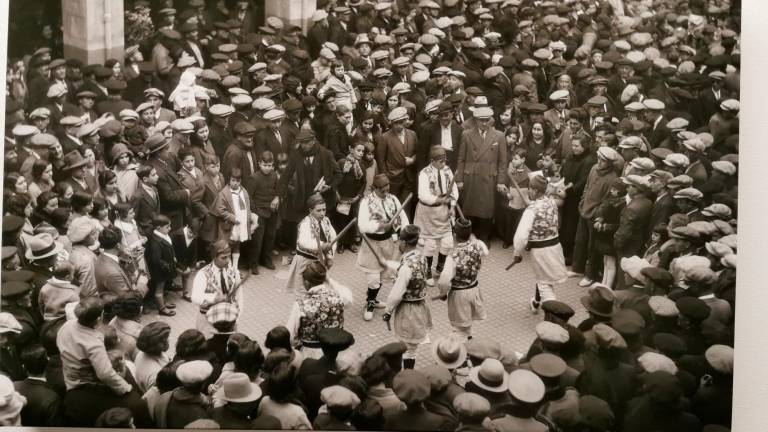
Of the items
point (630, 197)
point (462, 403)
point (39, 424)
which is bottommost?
point (39, 424)

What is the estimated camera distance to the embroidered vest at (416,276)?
15.7ft

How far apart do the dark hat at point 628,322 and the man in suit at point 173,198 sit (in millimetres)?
2355

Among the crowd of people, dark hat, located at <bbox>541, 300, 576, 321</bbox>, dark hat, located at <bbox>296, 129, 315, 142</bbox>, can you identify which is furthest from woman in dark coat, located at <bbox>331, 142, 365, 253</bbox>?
dark hat, located at <bbox>541, 300, 576, 321</bbox>

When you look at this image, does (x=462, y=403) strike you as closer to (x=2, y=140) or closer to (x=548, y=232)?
(x=548, y=232)

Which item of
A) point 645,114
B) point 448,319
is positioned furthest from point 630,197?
point 448,319

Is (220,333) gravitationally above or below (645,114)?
below

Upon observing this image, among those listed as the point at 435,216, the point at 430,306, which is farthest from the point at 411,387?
the point at 435,216

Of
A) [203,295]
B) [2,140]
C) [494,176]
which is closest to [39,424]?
[203,295]

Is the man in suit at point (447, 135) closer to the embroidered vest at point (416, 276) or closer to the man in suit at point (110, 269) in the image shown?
the embroidered vest at point (416, 276)

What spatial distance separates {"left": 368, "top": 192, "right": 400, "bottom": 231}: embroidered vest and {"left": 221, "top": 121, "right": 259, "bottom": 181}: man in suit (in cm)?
67

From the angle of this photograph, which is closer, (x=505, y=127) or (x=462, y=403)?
(x=462, y=403)

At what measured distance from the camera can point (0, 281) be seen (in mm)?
4676

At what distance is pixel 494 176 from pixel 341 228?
88 centimetres

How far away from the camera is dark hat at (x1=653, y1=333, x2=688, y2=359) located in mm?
4695
